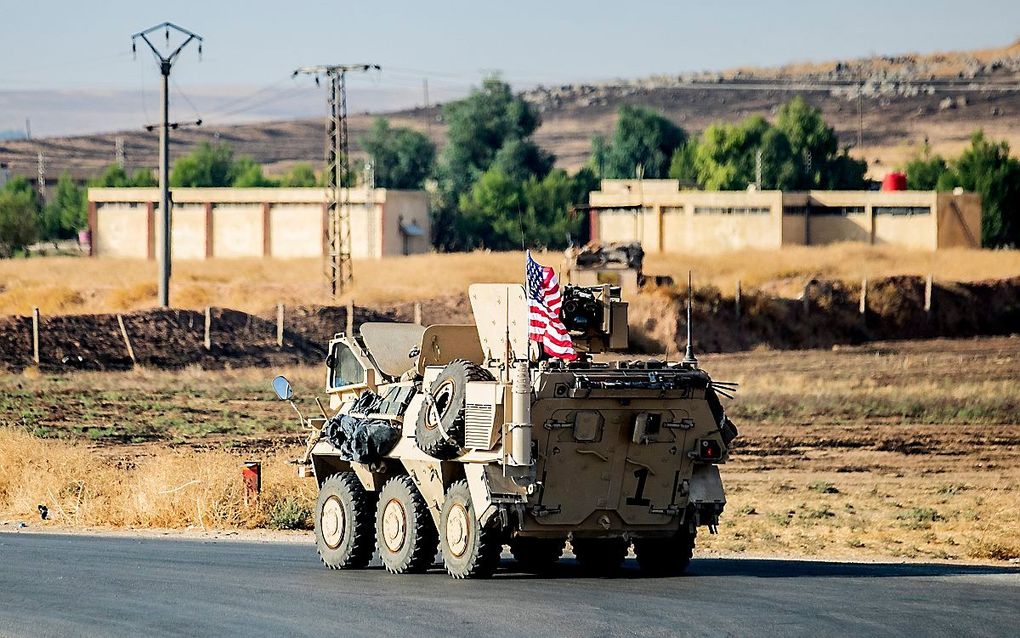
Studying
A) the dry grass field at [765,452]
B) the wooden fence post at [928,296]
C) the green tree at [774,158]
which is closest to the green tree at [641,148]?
the green tree at [774,158]

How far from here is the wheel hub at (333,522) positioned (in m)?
17.5

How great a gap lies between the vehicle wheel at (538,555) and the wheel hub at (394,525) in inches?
43.3

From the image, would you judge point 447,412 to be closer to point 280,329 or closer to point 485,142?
point 280,329

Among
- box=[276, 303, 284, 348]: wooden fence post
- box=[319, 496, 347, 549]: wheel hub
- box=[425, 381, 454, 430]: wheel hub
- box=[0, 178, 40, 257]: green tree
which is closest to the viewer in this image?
box=[425, 381, 454, 430]: wheel hub

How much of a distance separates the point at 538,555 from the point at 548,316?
281 centimetres

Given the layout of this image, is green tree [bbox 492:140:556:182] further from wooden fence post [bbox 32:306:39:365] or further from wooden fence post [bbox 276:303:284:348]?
wooden fence post [bbox 32:306:39:365]

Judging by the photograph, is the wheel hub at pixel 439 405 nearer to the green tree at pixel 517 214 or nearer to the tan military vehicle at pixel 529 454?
the tan military vehicle at pixel 529 454

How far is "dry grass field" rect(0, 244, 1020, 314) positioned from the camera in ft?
206

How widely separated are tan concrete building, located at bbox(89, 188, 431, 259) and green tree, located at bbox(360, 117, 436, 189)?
3513 cm

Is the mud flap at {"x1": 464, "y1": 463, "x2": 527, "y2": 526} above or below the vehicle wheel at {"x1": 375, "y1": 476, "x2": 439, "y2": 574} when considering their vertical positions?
above

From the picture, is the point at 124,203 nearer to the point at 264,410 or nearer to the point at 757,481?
the point at 264,410

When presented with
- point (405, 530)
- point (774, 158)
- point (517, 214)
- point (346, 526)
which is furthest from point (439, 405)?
point (774, 158)

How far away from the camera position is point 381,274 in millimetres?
74500

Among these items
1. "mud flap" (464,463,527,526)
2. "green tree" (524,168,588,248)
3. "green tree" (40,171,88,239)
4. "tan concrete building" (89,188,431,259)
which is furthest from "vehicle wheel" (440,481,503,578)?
"green tree" (40,171,88,239)
